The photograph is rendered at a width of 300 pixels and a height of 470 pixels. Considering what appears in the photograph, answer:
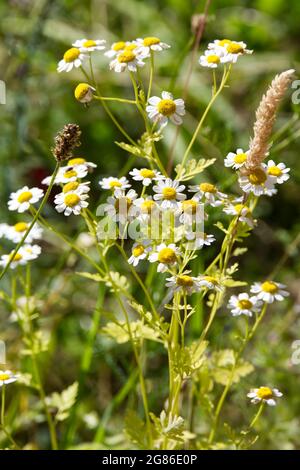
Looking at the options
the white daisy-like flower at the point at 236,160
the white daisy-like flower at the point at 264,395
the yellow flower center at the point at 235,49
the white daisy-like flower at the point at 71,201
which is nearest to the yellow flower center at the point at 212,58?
the yellow flower center at the point at 235,49

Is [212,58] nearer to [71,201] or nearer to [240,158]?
[240,158]

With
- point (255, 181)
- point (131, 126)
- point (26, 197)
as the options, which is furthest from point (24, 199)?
point (131, 126)

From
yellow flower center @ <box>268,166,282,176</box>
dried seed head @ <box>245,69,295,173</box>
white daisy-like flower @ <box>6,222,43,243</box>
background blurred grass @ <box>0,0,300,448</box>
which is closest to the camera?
dried seed head @ <box>245,69,295,173</box>

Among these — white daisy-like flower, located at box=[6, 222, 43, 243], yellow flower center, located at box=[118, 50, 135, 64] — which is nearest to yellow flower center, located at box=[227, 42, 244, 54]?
yellow flower center, located at box=[118, 50, 135, 64]

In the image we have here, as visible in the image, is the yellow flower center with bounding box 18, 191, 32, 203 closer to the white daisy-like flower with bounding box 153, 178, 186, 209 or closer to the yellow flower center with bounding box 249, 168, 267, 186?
the white daisy-like flower with bounding box 153, 178, 186, 209

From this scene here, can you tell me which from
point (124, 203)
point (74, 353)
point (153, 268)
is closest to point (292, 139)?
point (153, 268)
